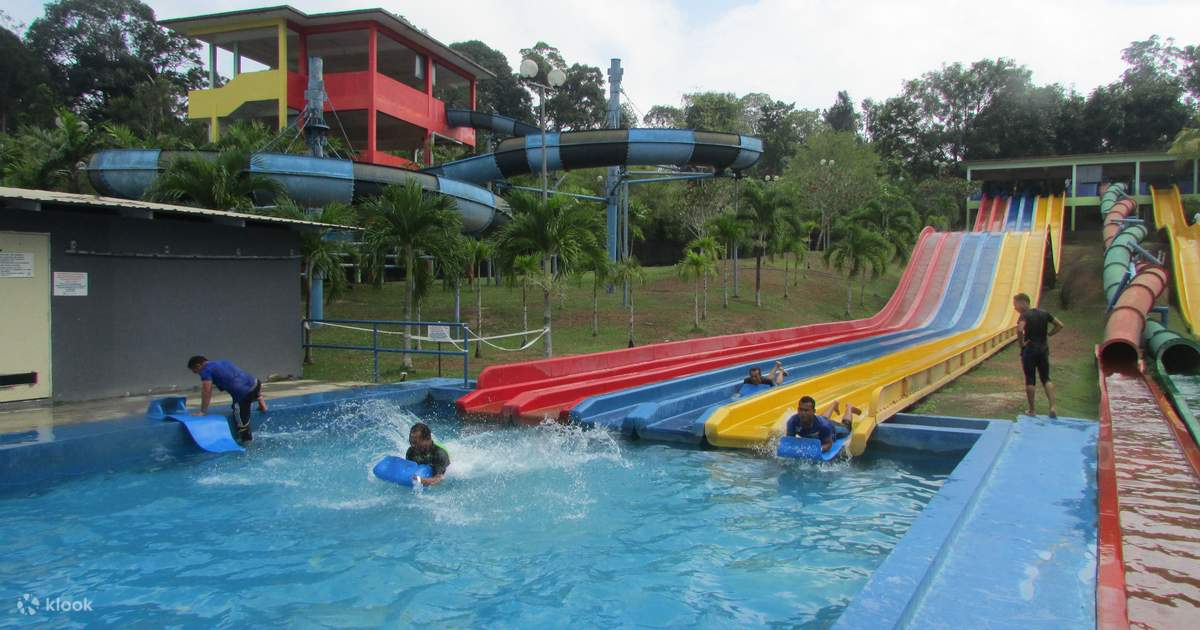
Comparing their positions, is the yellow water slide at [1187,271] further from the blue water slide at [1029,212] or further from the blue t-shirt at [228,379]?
the blue t-shirt at [228,379]

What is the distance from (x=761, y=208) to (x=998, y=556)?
897 inches

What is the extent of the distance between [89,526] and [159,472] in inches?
73.1

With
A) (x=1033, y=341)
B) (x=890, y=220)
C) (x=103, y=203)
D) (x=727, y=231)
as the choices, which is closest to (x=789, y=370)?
(x=1033, y=341)

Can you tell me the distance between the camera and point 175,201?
1567 cm

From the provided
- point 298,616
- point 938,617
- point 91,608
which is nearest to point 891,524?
point 938,617

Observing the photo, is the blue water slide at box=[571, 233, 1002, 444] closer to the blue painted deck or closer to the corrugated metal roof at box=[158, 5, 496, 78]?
the blue painted deck

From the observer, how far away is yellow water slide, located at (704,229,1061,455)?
32.0ft

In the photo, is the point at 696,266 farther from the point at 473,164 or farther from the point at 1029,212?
the point at 1029,212

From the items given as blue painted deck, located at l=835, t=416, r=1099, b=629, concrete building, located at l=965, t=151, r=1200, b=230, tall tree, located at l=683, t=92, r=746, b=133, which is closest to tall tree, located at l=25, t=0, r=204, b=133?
tall tree, located at l=683, t=92, r=746, b=133

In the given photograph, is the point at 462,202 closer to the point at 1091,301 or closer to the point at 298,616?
the point at 298,616

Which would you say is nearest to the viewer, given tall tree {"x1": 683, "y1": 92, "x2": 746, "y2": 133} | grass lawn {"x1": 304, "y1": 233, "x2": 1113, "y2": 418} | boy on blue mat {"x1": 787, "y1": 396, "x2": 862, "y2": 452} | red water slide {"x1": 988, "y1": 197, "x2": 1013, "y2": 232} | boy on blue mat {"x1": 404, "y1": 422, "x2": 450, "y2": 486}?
→ boy on blue mat {"x1": 404, "y1": 422, "x2": 450, "y2": 486}

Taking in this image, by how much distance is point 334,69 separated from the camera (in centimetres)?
3334

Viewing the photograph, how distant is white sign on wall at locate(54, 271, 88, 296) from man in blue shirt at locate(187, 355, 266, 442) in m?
2.86

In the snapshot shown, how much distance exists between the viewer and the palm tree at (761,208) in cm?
2670
